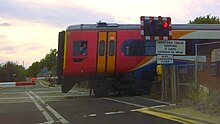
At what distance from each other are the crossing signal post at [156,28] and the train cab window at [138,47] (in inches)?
218

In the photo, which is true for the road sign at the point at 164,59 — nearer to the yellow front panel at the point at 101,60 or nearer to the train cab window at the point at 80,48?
the yellow front panel at the point at 101,60

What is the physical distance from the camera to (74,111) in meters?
17.3

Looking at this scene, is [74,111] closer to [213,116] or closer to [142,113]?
[142,113]

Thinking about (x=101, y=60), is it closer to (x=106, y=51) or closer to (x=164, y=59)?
(x=106, y=51)

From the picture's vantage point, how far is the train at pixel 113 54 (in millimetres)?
24719

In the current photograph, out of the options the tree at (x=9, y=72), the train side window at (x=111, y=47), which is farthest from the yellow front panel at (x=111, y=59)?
the tree at (x=9, y=72)

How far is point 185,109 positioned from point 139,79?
9.41 metres

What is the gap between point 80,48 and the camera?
81.5ft

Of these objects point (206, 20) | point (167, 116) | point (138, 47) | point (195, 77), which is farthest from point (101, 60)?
point (206, 20)

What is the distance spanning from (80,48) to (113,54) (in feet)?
5.89

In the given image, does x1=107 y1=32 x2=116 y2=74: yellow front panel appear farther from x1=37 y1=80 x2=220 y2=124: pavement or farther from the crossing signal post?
x1=37 y1=80 x2=220 y2=124: pavement

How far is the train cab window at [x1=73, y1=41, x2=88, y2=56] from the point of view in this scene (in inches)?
972

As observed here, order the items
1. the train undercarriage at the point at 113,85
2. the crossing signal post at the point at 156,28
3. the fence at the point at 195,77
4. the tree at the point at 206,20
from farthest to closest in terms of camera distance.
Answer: the tree at the point at 206,20 < the train undercarriage at the point at 113,85 < the crossing signal post at the point at 156,28 < the fence at the point at 195,77

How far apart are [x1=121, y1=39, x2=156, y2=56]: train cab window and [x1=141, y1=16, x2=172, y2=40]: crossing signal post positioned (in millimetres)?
5534
